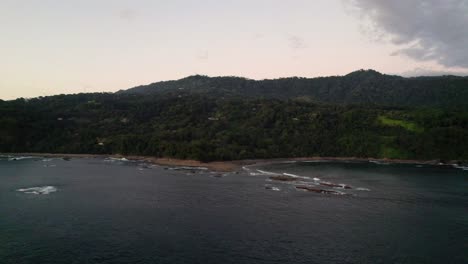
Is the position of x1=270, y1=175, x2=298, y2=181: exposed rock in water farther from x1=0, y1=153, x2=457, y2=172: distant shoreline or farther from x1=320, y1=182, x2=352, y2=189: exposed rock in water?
x1=0, y1=153, x2=457, y2=172: distant shoreline

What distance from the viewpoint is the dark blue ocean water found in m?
58.4

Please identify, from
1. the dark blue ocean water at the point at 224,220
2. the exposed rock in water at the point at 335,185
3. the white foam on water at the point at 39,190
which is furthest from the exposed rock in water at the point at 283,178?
the white foam on water at the point at 39,190

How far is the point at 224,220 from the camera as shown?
75625mm

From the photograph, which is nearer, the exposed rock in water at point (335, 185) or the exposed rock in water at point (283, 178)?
the exposed rock in water at point (335, 185)

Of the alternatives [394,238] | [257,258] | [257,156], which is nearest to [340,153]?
[257,156]

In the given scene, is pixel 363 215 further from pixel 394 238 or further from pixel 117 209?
pixel 117 209

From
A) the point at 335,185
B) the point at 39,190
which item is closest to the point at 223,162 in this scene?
the point at 335,185

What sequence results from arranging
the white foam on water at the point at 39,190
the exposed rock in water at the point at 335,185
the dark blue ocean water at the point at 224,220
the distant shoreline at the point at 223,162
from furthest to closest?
the distant shoreline at the point at 223,162 → the exposed rock in water at the point at 335,185 → the white foam on water at the point at 39,190 → the dark blue ocean water at the point at 224,220

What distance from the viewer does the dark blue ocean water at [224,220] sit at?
5844cm

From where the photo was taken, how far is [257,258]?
5678 centimetres

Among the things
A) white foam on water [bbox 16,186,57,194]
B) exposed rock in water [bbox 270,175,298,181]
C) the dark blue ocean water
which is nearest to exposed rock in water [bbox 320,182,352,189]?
the dark blue ocean water

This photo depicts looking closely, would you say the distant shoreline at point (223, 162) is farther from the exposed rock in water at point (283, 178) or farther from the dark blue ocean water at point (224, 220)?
the dark blue ocean water at point (224, 220)

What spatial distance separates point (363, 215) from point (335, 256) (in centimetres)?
2611

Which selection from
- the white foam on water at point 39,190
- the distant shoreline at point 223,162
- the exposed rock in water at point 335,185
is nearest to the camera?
the white foam on water at point 39,190
